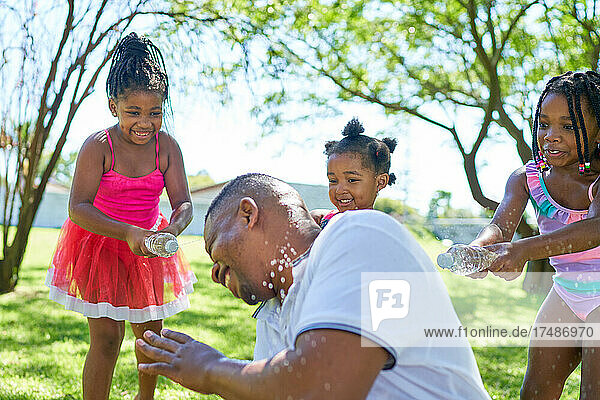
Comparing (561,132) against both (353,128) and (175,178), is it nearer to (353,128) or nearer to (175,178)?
(353,128)

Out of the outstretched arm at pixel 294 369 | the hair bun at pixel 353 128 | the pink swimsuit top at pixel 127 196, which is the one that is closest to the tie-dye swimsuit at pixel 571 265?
the hair bun at pixel 353 128

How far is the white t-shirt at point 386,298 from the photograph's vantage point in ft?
2.98

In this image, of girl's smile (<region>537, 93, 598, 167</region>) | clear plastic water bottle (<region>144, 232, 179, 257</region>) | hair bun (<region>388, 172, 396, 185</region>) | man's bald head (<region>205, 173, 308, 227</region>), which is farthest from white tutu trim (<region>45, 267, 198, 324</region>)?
girl's smile (<region>537, 93, 598, 167</region>)

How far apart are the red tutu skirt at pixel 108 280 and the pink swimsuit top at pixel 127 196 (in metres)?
0.13

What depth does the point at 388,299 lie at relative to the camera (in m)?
0.94

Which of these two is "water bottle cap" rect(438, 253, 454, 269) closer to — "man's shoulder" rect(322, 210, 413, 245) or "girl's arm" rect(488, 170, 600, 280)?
"girl's arm" rect(488, 170, 600, 280)

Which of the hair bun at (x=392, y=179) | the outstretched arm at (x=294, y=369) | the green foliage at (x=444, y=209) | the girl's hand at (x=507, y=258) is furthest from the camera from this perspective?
the green foliage at (x=444, y=209)

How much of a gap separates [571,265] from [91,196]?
196 cm

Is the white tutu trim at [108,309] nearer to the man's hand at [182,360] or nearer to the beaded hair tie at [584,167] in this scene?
the man's hand at [182,360]

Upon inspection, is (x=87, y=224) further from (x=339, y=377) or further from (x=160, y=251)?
(x=339, y=377)

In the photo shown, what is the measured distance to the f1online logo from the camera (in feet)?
2.99

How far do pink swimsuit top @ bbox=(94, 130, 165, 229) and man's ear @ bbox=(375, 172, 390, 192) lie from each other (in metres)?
1.08

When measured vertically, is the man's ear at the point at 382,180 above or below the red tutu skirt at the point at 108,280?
above

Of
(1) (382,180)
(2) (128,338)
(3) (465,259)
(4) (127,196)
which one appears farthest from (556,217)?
(2) (128,338)
